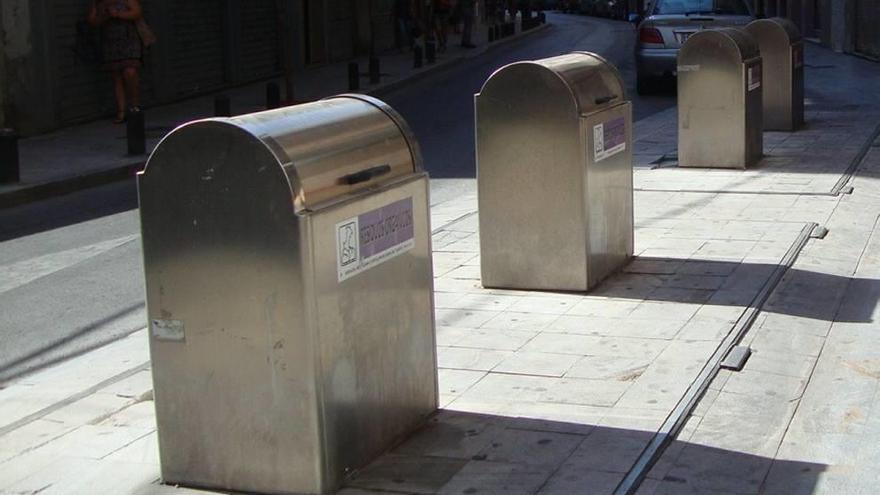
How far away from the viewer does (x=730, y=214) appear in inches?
432

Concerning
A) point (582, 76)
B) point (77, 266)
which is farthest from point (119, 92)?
point (582, 76)

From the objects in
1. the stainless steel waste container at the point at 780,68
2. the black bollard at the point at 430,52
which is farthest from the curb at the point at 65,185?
the black bollard at the point at 430,52

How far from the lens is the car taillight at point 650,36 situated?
21.2 metres

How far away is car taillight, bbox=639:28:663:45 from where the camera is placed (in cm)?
2123

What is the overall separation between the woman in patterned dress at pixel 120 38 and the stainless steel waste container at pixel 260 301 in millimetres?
14045

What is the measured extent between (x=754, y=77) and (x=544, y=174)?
238 inches

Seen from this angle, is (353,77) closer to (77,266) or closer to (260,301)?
(77,266)

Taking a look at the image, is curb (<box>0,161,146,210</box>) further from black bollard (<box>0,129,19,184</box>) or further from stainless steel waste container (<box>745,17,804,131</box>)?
stainless steel waste container (<box>745,17,804,131</box>)

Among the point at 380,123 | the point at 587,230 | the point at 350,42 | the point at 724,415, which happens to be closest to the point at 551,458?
the point at 724,415

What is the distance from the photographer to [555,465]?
5340 millimetres

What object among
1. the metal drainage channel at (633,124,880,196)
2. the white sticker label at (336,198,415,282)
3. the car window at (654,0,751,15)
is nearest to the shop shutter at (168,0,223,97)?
the car window at (654,0,751,15)

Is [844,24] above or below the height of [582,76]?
below

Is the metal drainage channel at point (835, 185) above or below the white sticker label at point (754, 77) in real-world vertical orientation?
below

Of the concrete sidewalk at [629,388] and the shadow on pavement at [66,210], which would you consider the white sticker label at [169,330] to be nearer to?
the concrete sidewalk at [629,388]
